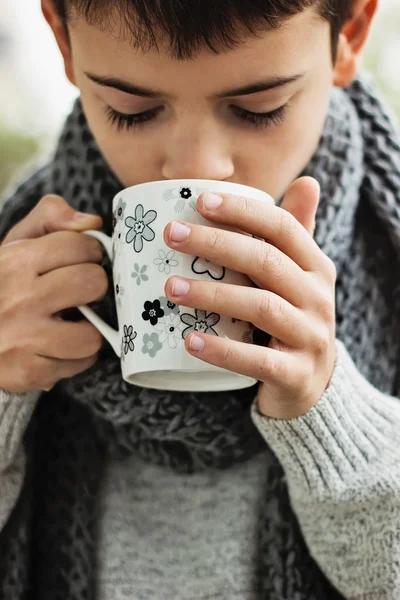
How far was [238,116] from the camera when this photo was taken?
678 millimetres

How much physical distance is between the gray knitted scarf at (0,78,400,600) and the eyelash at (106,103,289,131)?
18cm

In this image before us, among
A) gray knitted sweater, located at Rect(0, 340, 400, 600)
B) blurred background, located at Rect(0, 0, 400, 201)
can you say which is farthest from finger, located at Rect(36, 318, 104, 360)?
blurred background, located at Rect(0, 0, 400, 201)

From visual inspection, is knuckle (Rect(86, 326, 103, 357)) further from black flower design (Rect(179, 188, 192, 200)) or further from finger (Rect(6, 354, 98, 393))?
black flower design (Rect(179, 188, 192, 200))

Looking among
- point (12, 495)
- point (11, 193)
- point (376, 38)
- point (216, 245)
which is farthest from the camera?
point (376, 38)

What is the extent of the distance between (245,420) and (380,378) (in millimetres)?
200

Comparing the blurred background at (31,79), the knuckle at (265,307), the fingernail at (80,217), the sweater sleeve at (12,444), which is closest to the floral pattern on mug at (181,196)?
the knuckle at (265,307)

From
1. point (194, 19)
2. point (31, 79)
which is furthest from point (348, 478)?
point (31, 79)

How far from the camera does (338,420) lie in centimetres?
75

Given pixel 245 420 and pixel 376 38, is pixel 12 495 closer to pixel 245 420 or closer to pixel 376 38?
pixel 245 420

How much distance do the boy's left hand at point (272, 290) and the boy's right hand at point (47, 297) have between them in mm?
180

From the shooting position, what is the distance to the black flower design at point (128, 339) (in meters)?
0.62

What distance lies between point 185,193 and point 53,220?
0.24m

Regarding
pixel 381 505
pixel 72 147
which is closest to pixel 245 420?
pixel 381 505

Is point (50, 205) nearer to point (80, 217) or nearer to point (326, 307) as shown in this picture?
point (80, 217)
